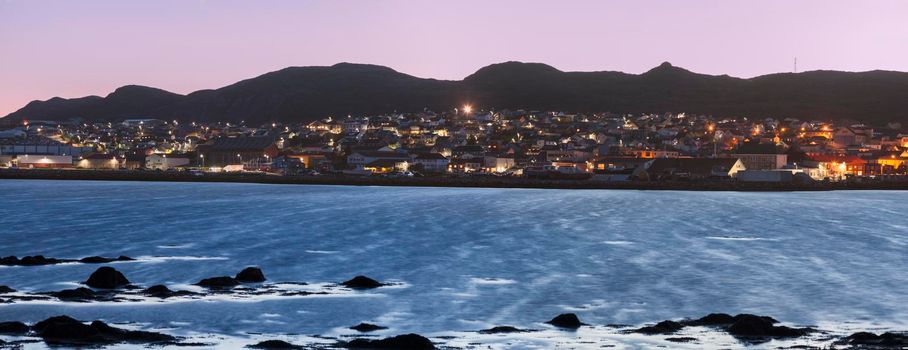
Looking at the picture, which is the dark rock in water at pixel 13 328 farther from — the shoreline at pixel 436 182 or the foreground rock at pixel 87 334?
the shoreline at pixel 436 182

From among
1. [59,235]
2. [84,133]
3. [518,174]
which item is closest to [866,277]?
[59,235]

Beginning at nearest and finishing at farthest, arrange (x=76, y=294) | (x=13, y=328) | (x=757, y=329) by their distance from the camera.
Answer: (x=13, y=328), (x=757, y=329), (x=76, y=294)

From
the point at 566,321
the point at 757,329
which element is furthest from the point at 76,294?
the point at 757,329

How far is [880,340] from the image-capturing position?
14.5 m

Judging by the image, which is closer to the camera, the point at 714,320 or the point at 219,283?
the point at 714,320

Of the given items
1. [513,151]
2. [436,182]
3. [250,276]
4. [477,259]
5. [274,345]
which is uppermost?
[513,151]

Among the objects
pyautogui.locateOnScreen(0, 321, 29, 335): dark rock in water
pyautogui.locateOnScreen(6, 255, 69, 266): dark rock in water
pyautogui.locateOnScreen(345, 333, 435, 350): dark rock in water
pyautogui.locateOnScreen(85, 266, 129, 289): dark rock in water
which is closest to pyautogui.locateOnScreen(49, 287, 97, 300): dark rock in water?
pyautogui.locateOnScreen(85, 266, 129, 289): dark rock in water

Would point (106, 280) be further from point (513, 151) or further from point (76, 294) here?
point (513, 151)

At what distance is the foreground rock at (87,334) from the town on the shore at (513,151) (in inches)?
2914

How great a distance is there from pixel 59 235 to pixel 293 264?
13.3m

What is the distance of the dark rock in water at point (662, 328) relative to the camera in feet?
52.0

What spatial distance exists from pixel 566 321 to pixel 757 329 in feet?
10.2

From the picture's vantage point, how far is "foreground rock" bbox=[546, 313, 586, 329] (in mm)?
16344

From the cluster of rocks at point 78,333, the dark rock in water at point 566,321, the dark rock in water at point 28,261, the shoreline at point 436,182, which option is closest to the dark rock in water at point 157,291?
the cluster of rocks at point 78,333
